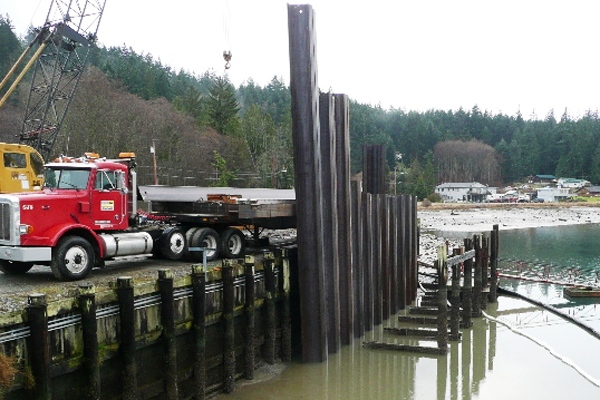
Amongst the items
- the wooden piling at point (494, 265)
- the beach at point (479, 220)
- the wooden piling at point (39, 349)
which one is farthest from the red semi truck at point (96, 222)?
the beach at point (479, 220)

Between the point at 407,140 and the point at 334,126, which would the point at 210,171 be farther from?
the point at 407,140

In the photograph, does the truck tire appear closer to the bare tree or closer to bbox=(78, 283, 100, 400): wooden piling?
bbox=(78, 283, 100, 400): wooden piling

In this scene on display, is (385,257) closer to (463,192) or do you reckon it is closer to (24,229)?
(24,229)

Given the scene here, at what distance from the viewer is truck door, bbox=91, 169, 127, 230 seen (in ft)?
37.0

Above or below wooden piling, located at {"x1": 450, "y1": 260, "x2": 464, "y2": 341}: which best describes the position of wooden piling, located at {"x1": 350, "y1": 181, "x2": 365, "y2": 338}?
above

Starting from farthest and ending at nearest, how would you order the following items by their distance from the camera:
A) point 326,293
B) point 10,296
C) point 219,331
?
point 326,293 → point 219,331 → point 10,296

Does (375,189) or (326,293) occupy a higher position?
(375,189)

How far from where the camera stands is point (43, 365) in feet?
23.0

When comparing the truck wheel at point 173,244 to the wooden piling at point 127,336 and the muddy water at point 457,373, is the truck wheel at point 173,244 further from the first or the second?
the wooden piling at point 127,336

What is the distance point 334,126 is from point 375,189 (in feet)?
26.2

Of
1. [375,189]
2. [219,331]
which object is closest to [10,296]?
[219,331]

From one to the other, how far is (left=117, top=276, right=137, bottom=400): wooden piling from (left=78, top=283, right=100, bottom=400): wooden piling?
58cm

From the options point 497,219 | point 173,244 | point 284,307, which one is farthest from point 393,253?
point 497,219

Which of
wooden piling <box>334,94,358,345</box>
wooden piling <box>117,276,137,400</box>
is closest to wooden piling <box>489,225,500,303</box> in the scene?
wooden piling <box>334,94,358,345</box>
